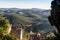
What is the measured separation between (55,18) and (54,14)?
230 millimetres

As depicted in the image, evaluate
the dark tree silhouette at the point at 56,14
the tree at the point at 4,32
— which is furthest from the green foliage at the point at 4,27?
the dark tree silhouette at the point at 56,14

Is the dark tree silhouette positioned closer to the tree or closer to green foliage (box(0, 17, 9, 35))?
the tree

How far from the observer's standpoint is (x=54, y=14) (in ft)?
48.2

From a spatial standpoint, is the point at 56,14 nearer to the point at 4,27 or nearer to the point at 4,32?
the point at 4,32

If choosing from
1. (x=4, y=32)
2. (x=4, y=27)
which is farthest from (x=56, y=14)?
(x=4, y=27)

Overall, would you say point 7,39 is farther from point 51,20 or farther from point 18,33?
point 18,33

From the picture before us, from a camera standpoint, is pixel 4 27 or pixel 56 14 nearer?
pixel 56 14

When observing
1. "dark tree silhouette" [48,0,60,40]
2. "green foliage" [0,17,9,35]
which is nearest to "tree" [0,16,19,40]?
"green foliage" [0,17,9,35]

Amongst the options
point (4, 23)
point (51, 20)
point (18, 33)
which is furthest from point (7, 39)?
point (18, 33)

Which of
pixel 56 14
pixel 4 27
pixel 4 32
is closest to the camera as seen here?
pixel 56 14

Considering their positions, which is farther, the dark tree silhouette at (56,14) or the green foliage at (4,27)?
the green foliage at (4,27)

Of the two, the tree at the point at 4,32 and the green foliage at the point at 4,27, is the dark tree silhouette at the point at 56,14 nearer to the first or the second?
the tree at the point at 4,32

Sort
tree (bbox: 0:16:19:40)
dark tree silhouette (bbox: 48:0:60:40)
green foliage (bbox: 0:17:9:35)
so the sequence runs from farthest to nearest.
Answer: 1. green foliage (bbox: 0:17:9:35)
2. tree (bbox: 0:16:19:40)
3. dark tree silhouette (bbox: 48:0:60:40)

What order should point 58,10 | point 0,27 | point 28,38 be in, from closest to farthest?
1. point 58,10
2. point 0,27
3. point 28,38
